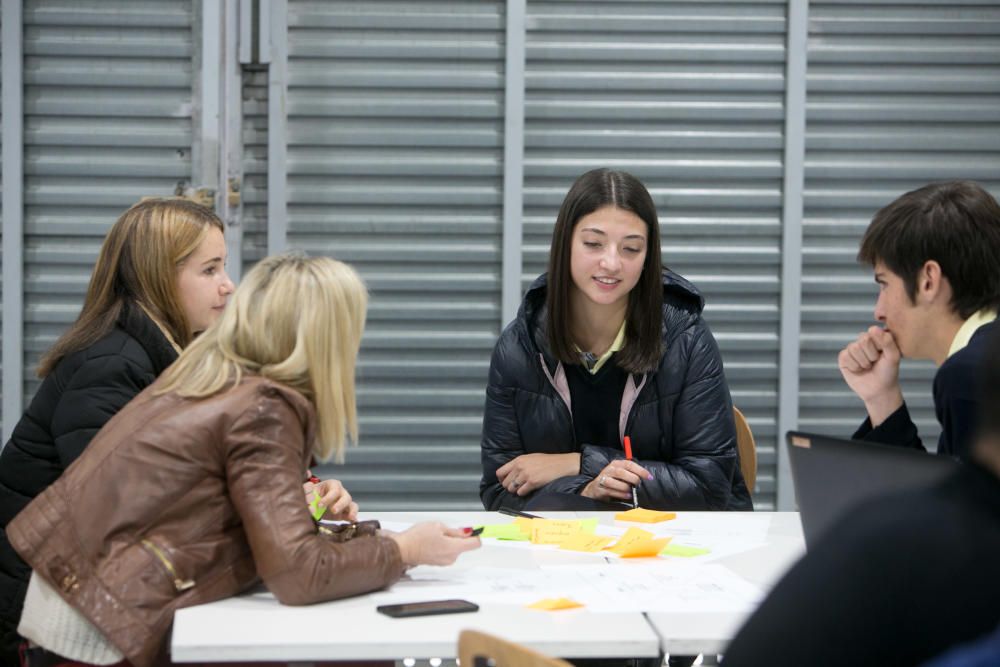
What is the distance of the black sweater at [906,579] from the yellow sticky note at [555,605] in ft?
3.71

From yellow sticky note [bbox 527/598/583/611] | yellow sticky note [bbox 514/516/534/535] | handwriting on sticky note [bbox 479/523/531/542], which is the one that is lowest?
handwriting on sticky note [bbox 479/523/531/542]

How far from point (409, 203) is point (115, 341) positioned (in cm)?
234

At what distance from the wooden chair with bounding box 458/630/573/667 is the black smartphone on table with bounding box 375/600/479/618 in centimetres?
32

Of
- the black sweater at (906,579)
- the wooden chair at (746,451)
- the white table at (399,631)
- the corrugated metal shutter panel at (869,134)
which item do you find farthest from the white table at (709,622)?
the corrugated metal shutter panel at (869,134)

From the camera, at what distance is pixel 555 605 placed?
2.30m

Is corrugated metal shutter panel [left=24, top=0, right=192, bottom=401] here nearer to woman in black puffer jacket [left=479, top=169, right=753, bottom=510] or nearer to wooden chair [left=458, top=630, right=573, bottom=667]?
woman in black puffer jacket [left=479, top=169, right=753, bottom=510]

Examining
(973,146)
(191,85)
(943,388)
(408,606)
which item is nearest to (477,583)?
(408,606)

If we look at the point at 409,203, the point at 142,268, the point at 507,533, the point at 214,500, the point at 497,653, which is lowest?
the point at 507,533

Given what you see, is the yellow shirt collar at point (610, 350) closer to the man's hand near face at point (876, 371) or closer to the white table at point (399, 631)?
the man's hand near face at point (876, 371)

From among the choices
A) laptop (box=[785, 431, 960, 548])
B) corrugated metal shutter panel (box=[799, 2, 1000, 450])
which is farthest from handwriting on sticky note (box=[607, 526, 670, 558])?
corrugated metal shutter panel (box=[799, 2, 1000, 450])

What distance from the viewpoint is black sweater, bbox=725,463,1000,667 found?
115cm

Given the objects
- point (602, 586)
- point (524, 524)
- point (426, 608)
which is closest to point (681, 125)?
point (524, 524)

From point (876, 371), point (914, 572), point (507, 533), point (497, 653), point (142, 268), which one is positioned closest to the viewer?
point (914, 572)

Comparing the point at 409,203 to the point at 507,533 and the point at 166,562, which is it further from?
the point at 166,562
